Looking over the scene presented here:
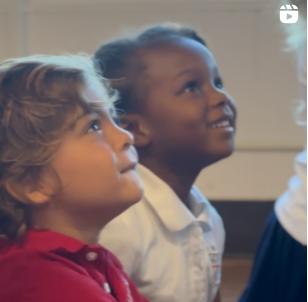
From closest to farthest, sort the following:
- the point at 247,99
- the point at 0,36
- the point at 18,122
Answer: the point at 18,122
the point at 0,36
the point at 247,99

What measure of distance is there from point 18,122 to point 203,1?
34 centimetres

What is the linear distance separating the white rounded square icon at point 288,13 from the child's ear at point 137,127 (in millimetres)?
202

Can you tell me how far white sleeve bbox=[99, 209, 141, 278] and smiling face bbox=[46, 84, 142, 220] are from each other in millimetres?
66

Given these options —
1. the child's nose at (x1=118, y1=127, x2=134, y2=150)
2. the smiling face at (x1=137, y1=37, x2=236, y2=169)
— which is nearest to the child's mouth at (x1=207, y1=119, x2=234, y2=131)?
the smiling face at (x1=137, y1=37, x2=236, y2=169)

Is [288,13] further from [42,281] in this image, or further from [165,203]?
[42,281]

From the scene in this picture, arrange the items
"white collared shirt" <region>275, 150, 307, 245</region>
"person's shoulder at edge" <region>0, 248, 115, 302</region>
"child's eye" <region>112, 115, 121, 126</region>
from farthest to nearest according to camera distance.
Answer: "white collared shirt" <region>275, 150, 307, 245</region>, "child's eye" <region>112, 115, 121, 126</region>, "person's shoulder at edge" <region>0, 248, 115, 302</region>

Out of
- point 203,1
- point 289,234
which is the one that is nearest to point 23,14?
point 203,1

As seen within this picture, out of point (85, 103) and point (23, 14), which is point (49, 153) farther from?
point (23, 14)

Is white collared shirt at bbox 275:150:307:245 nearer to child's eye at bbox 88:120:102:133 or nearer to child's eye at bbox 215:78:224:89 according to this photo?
child's eye at bbox 215:78:224:89

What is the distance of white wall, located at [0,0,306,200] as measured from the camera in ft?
1.97

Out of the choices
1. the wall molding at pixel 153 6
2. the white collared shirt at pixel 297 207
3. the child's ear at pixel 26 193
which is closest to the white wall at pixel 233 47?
the wall molding at pixel 153 6

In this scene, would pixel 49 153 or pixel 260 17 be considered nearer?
pixel 49 153

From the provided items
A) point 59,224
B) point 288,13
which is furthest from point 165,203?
point 288,13

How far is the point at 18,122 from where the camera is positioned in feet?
1.32
